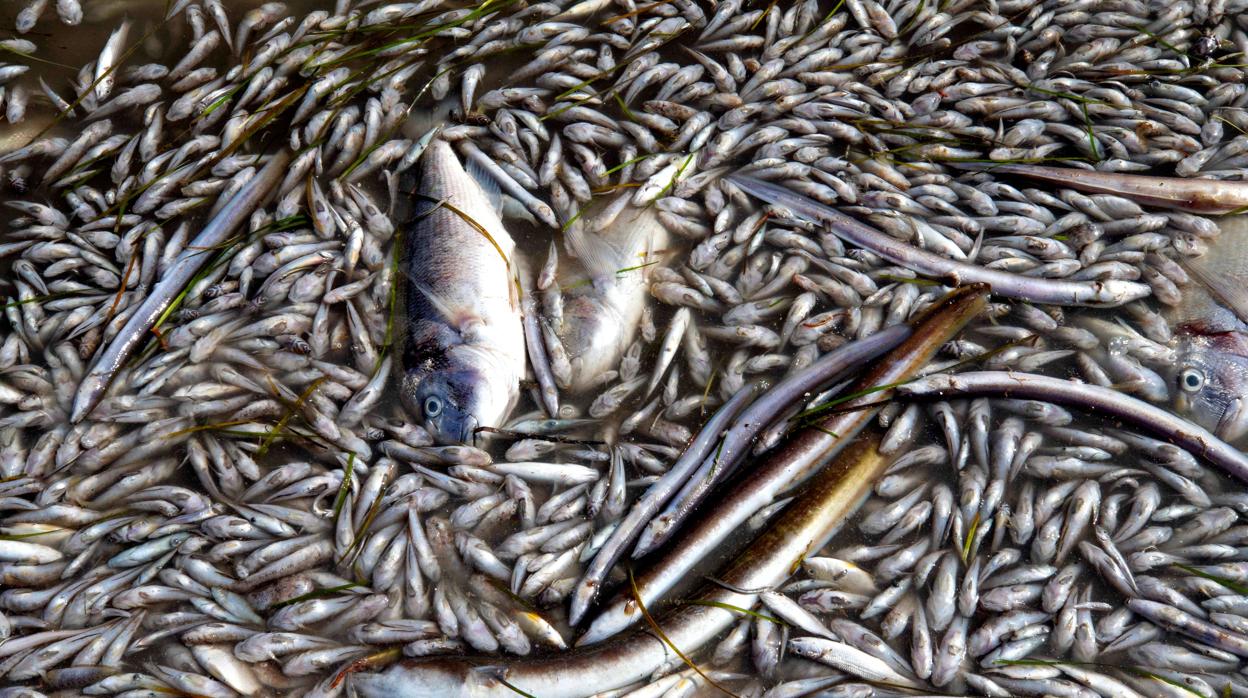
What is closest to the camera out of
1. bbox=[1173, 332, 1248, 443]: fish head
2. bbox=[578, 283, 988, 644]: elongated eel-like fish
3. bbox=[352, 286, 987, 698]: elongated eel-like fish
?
bbox=[352, 286, 987, 698]: elongated eel-like fish

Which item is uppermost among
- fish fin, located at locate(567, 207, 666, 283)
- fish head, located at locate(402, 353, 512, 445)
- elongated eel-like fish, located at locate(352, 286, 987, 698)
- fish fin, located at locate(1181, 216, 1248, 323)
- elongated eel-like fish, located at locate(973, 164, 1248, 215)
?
elongated eel-like fish, located at locate(973, 164, 1248, 215)

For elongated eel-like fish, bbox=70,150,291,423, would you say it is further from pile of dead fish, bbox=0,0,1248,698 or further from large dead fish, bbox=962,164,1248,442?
large dead fish, bbox=962,164,1248,442

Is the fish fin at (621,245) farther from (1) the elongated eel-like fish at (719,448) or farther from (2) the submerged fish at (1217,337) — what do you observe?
(2) the submerged fish at (1217,337)

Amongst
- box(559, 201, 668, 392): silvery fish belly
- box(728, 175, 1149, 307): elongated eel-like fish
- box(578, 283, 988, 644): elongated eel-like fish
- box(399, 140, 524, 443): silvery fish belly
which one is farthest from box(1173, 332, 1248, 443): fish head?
box(399, 140, 524, 443): silvery fish belly

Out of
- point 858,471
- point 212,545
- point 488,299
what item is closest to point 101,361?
point 212,545

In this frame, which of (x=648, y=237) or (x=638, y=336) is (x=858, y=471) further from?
(x=648, y=237)

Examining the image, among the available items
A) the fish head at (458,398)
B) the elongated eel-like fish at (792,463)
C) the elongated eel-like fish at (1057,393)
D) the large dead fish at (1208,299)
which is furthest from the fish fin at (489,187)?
the large dead fish at (1208,299)

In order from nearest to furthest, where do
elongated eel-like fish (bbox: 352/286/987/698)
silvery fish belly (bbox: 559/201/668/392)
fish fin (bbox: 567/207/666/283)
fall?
elongated eel-like fish (bbox: 352/286/987/698) → silvery fish belly (bbox: 559/201/668/392) → fish fin (bbox: 567/207/666/283)

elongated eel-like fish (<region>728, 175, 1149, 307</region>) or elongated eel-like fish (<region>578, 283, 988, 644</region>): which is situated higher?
elongated eel-like fish (<region>728, 175, 1149, 307</region>)
